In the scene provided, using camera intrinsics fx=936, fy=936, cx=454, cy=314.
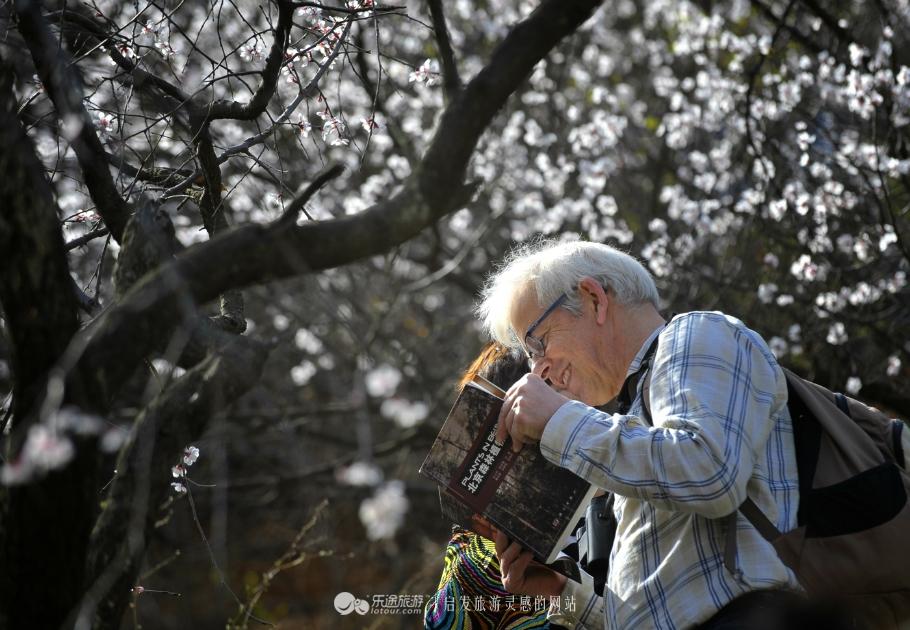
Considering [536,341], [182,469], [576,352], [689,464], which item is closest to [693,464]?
[689,464]

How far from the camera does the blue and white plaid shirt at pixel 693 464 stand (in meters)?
1.83

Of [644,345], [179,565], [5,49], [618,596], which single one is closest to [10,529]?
[5,49]

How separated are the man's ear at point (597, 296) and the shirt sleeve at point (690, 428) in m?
0.33

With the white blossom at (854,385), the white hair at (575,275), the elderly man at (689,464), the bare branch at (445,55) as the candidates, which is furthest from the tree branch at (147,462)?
the white blossom at (854,385)

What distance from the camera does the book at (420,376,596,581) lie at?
2090 mm

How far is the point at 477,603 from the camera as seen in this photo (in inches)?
105

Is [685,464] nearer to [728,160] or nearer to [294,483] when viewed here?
[728,160]

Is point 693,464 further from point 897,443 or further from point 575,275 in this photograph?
point 575,275

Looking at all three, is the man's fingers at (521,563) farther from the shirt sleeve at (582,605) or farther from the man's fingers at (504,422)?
the man's fingers at (504,422)

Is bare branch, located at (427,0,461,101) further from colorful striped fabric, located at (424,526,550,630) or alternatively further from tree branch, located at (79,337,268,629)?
colorful striped fabric, located at (424,526,550,630)

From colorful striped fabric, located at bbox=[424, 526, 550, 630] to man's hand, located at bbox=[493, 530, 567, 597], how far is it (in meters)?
0.14

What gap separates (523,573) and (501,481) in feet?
1.16

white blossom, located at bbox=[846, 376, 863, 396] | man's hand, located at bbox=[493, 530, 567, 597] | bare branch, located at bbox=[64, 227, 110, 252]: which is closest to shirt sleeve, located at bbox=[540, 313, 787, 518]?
man's hand, located at bbox=[493, 530, 567, 597]

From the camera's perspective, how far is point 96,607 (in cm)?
184
